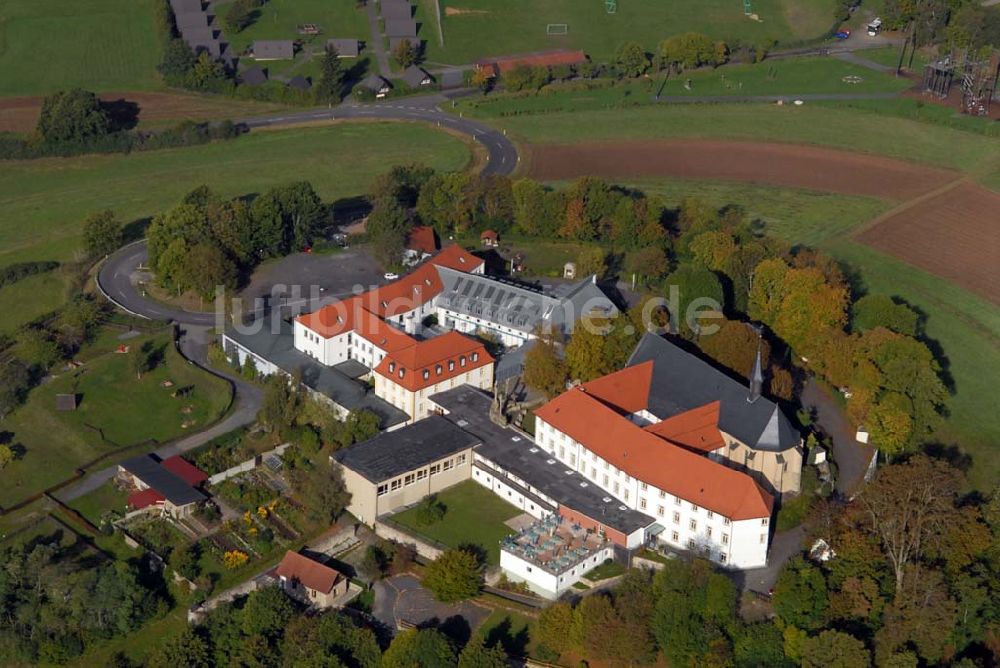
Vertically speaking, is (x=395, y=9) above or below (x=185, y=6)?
below

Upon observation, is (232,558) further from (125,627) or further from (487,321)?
(487,321)

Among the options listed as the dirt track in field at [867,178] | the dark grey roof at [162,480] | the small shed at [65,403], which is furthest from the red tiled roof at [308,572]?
the dirt track in field at [867,178]

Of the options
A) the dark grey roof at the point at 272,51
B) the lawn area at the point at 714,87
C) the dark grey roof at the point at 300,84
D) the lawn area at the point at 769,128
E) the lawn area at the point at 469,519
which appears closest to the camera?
the lawn area at the point at 469,519

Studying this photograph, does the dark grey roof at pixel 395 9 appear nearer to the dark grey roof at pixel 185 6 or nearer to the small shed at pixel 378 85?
the small shed at pixel 378 85

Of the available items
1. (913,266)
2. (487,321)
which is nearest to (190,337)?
(487,321)

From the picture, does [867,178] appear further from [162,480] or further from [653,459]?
[162,480]

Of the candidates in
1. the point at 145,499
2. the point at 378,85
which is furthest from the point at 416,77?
the point at 145,499

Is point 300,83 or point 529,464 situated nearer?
point 529,464
